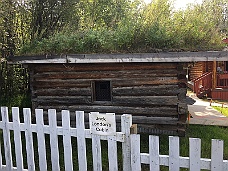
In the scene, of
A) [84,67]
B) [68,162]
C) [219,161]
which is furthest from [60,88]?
[219,161]

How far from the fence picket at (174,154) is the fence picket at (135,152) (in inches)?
16.7

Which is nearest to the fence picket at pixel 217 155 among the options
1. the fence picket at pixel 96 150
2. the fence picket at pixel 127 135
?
the fence picket at pixel 127 135

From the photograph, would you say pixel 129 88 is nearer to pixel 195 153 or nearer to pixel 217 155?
pixel 195 153

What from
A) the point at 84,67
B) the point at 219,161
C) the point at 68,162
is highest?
the point at 84,67

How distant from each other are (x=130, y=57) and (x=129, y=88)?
115 cm

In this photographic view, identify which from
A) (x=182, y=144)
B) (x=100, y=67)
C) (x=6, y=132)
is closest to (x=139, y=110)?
(x=182, y=144)

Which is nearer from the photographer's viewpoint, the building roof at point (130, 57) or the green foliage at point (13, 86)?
the building roof at point (130, 57)

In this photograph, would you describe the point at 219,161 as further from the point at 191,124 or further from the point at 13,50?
the point at 13,50

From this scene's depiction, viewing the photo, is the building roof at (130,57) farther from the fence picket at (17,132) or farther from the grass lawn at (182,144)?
the fence picket at (17,132)

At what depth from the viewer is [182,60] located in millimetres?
6504

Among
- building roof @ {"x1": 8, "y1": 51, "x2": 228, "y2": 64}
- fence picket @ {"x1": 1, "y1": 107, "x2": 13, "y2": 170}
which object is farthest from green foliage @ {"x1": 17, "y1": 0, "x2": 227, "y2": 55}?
fence picket @ {"x1": 1, "y1": 107, "x2": 13, "y2": 170}

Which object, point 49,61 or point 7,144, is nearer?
point 7,144

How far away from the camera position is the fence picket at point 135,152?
11.3 feet

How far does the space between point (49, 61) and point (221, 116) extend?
25.7 feet
